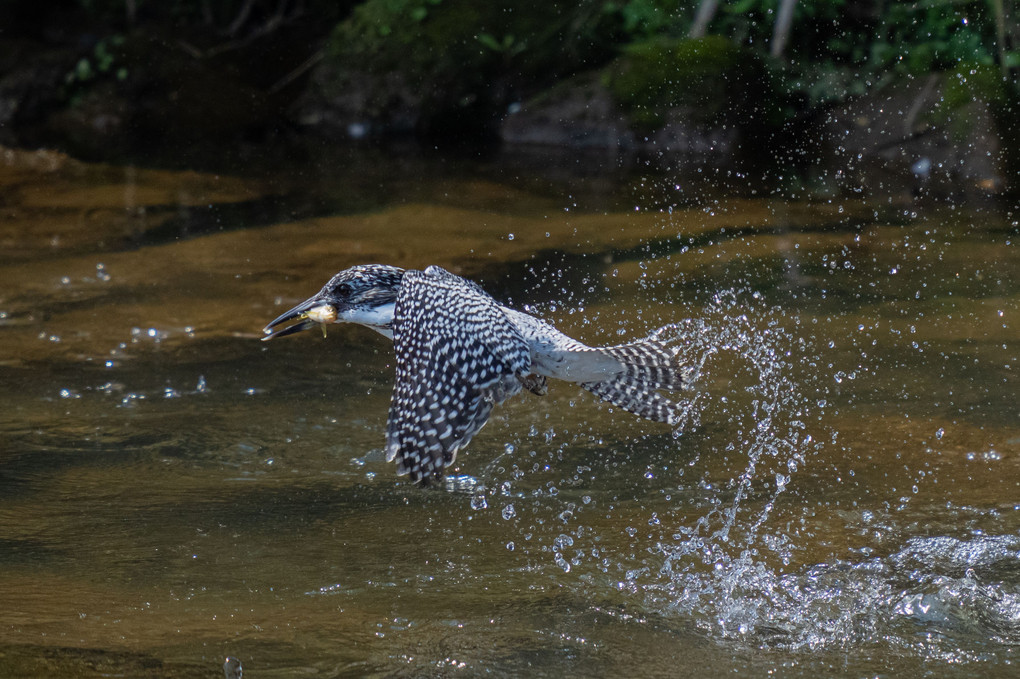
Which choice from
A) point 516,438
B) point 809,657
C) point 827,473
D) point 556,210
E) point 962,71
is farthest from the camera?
point 962,71

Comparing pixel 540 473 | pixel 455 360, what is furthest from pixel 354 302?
pixel 540 473

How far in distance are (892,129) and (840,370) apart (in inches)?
191

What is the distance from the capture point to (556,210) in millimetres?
7477

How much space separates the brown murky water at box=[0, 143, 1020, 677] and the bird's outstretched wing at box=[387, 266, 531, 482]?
41 cm

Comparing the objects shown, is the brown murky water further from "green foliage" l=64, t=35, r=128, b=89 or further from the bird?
"green foliage" l=64, t=35, r=128, b=89

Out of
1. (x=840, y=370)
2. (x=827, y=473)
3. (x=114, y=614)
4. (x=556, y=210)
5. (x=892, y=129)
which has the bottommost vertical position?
(x=114, y=614)

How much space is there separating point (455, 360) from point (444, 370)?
4 cm

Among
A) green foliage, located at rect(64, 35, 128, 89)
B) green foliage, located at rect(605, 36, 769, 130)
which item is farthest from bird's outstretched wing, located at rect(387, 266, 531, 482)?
green foliage, located at rect(64, 35, 128, 89)

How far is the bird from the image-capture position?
9.93 ft

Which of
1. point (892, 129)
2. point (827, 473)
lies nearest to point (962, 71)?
point (892, 129)

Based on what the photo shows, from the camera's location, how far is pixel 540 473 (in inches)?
151

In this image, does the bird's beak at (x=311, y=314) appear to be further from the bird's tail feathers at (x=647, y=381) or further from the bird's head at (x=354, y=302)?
the bird's tail feathers at (x=647, y=381)

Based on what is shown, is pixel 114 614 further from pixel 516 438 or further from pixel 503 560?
pixel 516 438

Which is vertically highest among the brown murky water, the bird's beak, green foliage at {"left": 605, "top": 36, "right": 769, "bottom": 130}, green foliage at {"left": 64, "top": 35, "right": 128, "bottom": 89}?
green foliage at {"left": 64, "top": 35, "right": 128, "bottom": 89}
